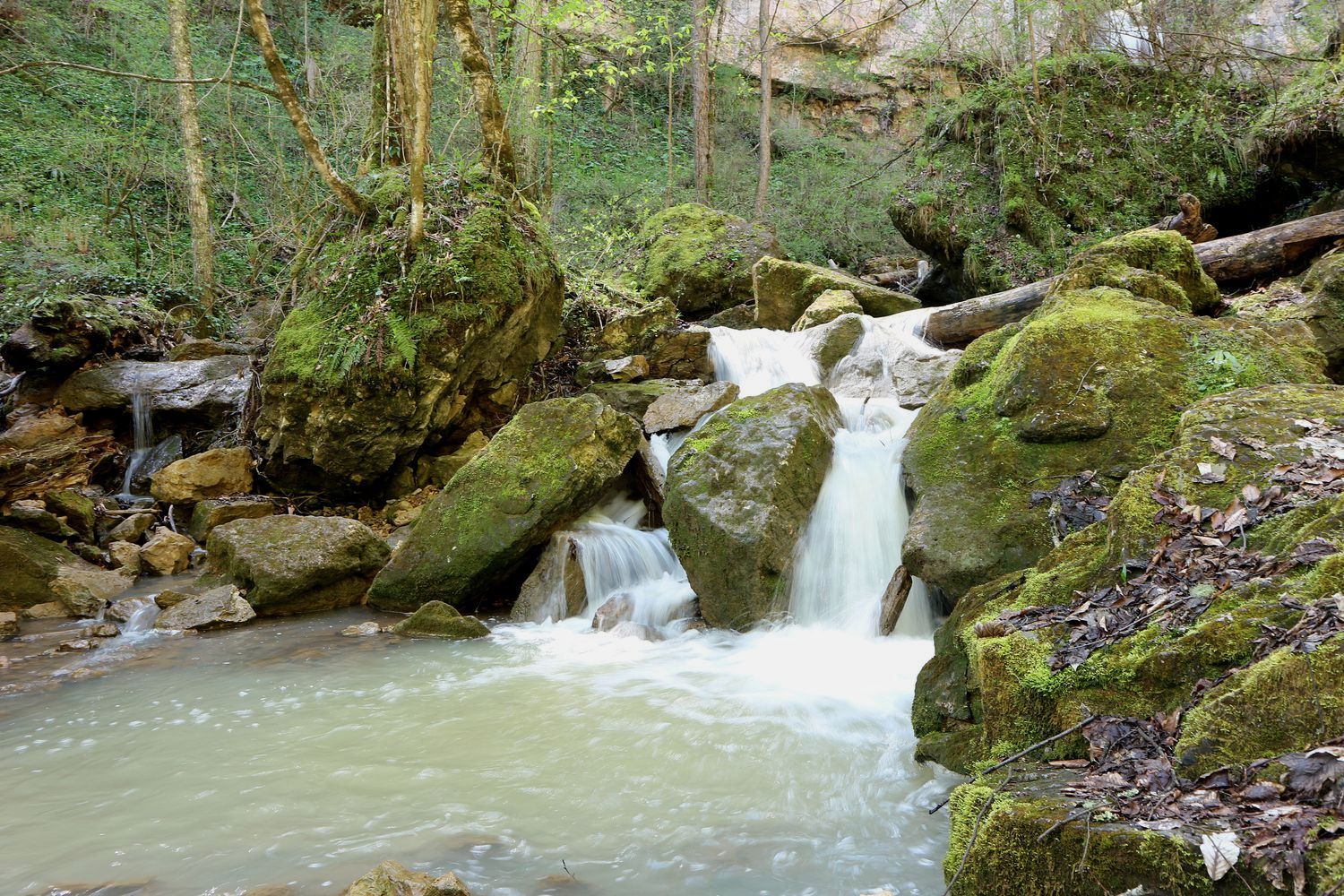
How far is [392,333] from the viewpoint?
8.35 metres

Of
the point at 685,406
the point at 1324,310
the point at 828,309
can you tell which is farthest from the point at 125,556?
the point at 1324,310

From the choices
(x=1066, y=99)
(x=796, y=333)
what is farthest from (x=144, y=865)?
(x=1066, y=99)

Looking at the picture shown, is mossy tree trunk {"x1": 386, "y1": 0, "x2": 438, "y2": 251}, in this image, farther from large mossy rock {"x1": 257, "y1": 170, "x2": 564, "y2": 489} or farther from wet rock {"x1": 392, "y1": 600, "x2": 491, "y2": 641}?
wet rock {"x1": 392, "y1": 600, "x2": 491, "y2": 641}

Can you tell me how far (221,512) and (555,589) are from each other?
14.3 ft

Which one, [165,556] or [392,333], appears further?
[392,333]

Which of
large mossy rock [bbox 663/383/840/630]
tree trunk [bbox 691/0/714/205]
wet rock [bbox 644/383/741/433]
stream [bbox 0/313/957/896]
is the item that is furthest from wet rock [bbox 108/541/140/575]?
tree trunk [bbox 691/0/714/205]

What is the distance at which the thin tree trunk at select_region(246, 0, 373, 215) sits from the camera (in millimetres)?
6754

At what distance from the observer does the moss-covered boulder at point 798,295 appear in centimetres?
1281

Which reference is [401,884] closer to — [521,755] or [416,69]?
[521,755]

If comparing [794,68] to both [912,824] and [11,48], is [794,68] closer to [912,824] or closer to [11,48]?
[11,48]

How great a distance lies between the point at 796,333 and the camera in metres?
11.8

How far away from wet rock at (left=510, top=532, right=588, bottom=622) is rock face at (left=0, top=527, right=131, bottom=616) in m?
3.78

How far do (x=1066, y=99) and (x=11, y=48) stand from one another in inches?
801

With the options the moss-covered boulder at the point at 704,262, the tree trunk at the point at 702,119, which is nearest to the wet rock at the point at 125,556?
the moss-covered boulder at the point at 704,262
